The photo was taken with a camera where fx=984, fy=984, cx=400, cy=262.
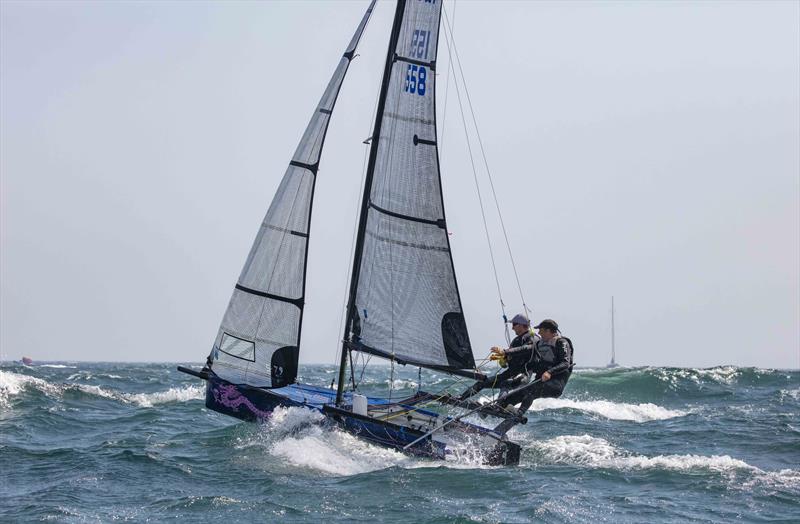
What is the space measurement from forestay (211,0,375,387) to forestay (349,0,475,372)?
1097mm

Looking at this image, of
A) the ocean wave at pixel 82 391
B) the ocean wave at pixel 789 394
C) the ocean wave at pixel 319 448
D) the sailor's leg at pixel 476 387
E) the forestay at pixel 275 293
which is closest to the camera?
the ocean wave at pixel 319 448

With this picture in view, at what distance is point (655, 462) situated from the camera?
16.2m

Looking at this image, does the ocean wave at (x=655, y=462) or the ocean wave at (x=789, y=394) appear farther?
the ocean wave at (x=789, y=394)

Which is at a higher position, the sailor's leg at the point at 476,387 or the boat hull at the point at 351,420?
the sailor's leg at the point at 476,387

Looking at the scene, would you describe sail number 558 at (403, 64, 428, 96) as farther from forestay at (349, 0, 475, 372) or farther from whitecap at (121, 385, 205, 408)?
whitecap at (121, 385, 205, 408)

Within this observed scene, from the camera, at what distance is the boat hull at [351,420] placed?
15766 mm

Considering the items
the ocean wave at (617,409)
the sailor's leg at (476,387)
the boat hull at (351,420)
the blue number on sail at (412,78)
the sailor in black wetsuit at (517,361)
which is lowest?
the ocean wave at (617,409)

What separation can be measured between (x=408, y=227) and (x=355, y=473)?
4.62 metres

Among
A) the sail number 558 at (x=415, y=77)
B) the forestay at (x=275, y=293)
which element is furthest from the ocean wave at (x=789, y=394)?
the forestay at (x=275, y=293)

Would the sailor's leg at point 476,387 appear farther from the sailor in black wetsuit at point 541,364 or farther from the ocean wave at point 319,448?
the ocean wave at point 319,448

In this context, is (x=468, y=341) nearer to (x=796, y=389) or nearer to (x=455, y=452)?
(x=455, y=452)

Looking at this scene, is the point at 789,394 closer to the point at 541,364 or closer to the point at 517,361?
the point at 517,361

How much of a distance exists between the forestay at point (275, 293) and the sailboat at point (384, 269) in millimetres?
18

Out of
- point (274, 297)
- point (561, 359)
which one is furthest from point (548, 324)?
point (274, 297)
